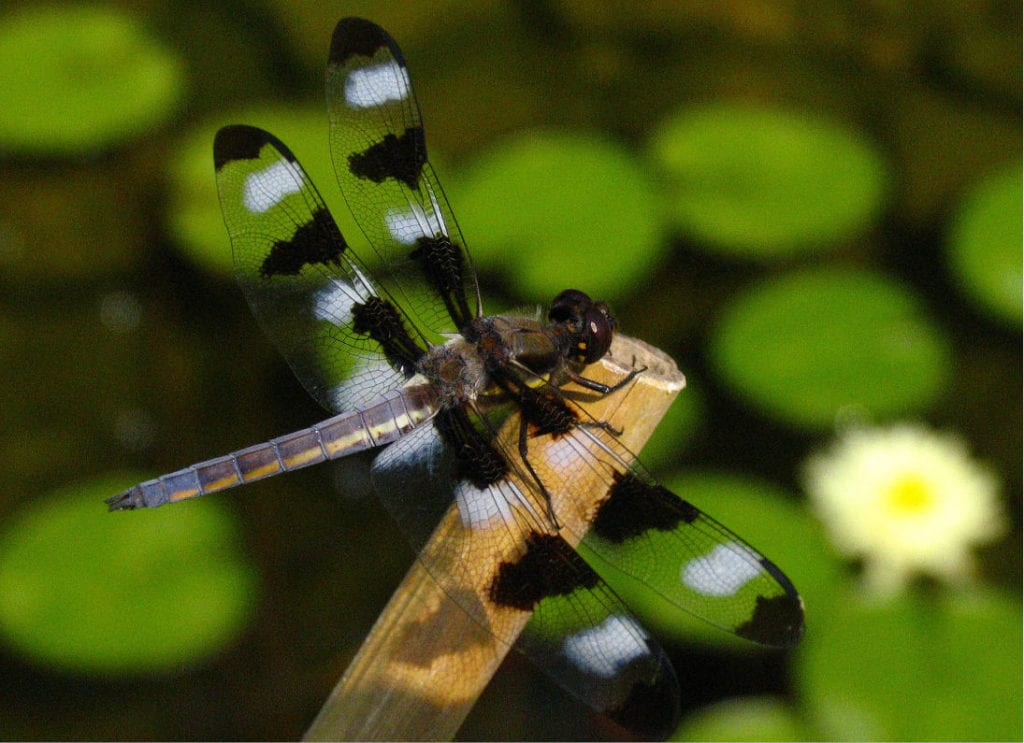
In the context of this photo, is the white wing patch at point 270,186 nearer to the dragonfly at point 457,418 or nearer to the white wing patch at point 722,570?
the dragonfly at point 457,418

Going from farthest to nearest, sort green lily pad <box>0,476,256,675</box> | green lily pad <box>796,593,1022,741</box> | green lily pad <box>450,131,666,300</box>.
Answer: green lily pad <box>450,131,666,300</box> < green lily pad <box>0,476,256,675</box> < green lily pad <box>796,593,1022,741</box>

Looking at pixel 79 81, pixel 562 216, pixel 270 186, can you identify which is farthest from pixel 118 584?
pixel 79 81

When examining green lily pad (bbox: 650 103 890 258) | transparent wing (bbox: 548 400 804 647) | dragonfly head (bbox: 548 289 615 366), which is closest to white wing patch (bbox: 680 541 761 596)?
transparent wing (bbox: 548 400 804 647)

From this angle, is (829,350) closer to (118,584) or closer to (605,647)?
(605,647)

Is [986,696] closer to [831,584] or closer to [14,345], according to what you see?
[831,584]

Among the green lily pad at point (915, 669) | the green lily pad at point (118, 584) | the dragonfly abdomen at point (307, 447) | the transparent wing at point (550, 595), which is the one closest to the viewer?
the transparent wing at point (550, 595)

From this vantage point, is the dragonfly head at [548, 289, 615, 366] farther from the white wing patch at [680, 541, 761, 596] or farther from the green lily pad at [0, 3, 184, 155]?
the green lily pad at [0, 3, 184, 155]

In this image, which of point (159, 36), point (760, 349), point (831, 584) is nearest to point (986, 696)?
point (831, 584)

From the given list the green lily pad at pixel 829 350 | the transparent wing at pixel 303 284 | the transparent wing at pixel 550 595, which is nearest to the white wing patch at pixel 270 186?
the transparent wing at pixel 303 284
